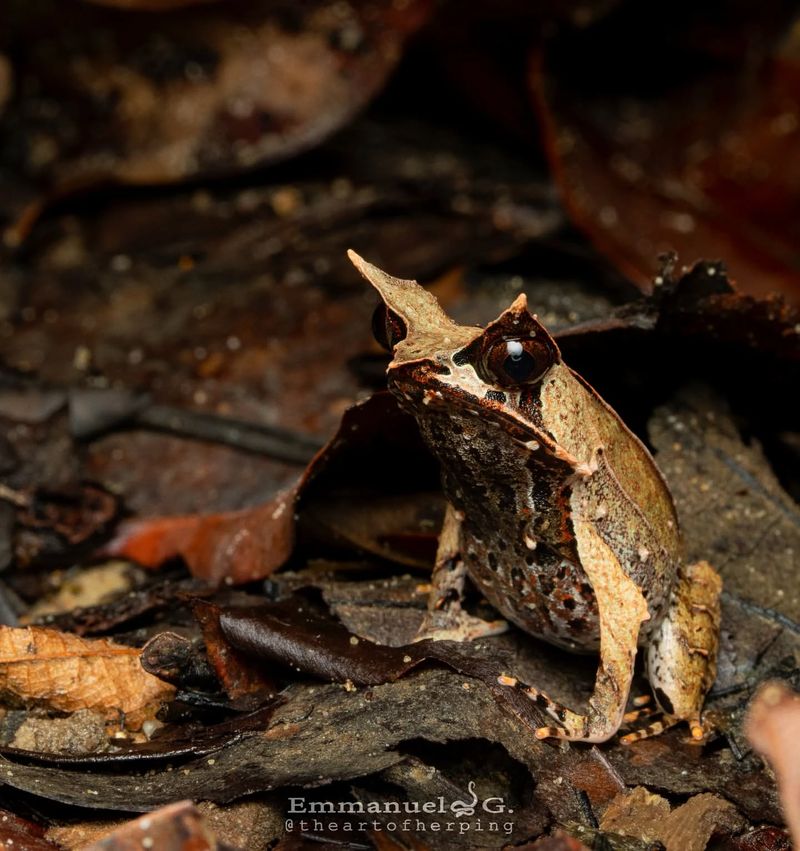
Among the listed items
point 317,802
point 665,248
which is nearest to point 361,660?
point 317,802

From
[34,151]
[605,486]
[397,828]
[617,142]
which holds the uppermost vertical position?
Result: [617,142]

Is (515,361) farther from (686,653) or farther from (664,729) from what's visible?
(664,729)

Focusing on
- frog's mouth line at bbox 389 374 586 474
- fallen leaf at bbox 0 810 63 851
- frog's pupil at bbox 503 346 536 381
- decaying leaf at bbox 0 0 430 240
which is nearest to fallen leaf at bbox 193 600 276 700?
fallen leaf at bbox 0 810 63 851

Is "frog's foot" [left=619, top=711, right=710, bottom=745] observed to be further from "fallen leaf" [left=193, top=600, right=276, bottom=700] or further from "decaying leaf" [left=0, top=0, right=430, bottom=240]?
"decaying leaf" [left=0, top=0, right=430, bottom=240]

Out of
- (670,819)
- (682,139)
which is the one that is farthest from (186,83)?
(670,819)

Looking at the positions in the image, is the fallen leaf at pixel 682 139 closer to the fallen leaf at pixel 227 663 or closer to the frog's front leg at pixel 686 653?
the frog's front leg at pixel 686 653

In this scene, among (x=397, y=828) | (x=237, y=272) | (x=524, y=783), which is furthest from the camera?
(x=237, y=272)

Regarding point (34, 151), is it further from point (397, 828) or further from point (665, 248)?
point (397, 828)

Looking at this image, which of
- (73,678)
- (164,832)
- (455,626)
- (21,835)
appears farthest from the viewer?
(455,626)
